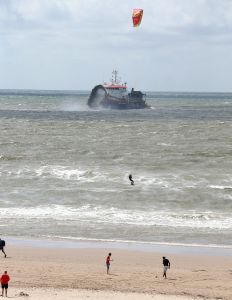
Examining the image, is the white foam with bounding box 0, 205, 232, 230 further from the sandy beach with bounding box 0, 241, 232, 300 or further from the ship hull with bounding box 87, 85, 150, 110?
the ship hull with bounding box 87, 85, 150, 110

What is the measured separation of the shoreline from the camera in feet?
90.8

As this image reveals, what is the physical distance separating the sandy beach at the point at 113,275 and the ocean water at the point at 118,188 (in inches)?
112

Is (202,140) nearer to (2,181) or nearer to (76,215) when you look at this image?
(2,181)

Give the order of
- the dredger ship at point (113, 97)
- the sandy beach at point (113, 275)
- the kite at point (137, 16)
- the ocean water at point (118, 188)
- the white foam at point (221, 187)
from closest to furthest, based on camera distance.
A: the sandy beach at point (113, 275) → the ocean water at point (118, 188) → the white foam at point (221, 187) → the kite at point (137, 16) → the dredger ship at point (113, 97)

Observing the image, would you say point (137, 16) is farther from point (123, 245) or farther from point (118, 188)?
point (123, 245)

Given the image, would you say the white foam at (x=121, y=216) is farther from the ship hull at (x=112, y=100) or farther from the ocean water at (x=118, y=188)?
the ship hull at (x=112, y=100)

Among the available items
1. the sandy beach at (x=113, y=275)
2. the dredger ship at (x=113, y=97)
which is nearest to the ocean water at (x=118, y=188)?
the sandy beach at (x=113, y=275)

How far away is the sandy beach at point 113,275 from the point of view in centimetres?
2169

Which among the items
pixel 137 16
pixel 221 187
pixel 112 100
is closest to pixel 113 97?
pixel 112 100

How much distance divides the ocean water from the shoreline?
23.5 inches

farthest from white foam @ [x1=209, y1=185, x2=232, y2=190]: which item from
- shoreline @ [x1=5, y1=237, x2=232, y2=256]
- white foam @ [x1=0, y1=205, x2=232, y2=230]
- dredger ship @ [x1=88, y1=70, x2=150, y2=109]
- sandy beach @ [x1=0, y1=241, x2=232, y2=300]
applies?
dredger ship @ [x1=88, y1=70, x2=150, y2=109]

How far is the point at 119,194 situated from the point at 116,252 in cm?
1173

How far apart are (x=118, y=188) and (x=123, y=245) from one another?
39.3ft

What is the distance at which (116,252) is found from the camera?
27344 millimetres
